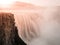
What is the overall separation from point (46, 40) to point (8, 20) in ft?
1.06

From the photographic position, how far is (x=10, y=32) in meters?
0.89

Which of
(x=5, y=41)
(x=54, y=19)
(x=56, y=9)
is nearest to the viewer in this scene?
(x=5, y=41)

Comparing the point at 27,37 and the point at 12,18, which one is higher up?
the point at 12,18

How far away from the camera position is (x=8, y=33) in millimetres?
890

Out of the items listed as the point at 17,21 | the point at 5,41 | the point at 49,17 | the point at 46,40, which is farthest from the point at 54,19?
the point at 5,41

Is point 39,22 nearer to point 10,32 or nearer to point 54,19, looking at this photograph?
point 54,19

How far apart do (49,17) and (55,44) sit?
0.22 meters

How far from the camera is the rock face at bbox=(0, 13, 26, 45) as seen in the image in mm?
883

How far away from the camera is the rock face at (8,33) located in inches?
34.8

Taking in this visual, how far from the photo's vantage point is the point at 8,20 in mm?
933

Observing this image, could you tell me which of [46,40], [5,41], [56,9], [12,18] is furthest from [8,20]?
[56,9]

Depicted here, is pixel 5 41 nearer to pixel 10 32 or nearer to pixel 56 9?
pixel 10 32

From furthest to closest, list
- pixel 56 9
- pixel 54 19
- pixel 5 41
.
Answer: pixel 56 9 < pixel 54 19 < pixel 5 41

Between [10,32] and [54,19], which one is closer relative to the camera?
[10,32]
